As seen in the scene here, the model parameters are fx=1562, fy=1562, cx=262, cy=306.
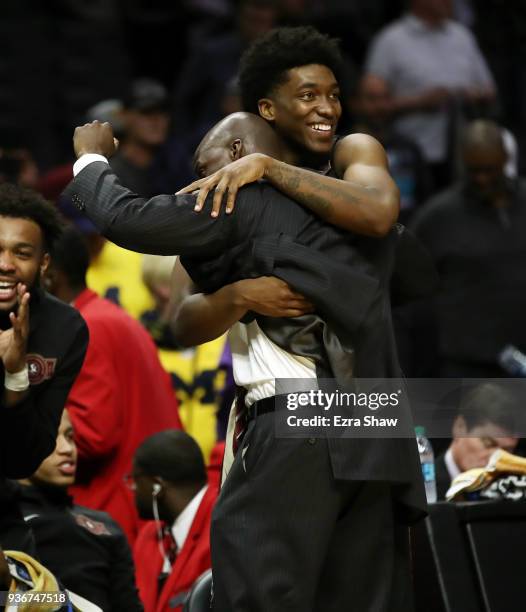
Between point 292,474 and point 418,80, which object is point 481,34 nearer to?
point 418,80

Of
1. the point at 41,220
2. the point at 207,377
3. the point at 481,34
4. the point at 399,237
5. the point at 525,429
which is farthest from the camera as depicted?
the point at 481,34

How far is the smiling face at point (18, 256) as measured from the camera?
15.7ft

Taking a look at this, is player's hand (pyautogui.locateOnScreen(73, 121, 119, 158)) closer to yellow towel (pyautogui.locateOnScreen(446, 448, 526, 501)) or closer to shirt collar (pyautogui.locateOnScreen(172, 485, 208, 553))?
yellow towel (pyautogui.locateOnScreen(446, 448, 526, 501))

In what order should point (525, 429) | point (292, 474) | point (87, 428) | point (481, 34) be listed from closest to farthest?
1. point (292, 474)
2. point (525, 429)
3. point (87, 428)
4. point (481, 34)

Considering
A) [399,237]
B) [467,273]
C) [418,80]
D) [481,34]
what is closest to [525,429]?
[399,237]

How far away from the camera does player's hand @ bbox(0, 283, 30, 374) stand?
15.0ft

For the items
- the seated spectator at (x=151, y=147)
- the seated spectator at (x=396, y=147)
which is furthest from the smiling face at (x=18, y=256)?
the seated spectator at (x=396, y=147)

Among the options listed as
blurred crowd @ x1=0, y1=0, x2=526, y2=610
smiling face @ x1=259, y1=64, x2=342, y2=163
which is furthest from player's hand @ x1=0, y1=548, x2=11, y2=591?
smiling face @ x1=259, y1=64, x2=342, y2=163

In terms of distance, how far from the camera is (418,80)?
10.9 m

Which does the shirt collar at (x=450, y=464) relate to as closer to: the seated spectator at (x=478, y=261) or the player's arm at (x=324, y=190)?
the player's arm at (x=324, y=190)

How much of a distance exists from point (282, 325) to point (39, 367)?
940 mm

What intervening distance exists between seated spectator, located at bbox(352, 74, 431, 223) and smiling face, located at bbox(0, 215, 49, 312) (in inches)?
207

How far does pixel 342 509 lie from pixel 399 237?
0.83m

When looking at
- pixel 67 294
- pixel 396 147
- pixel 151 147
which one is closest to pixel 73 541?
pixel 67 294
